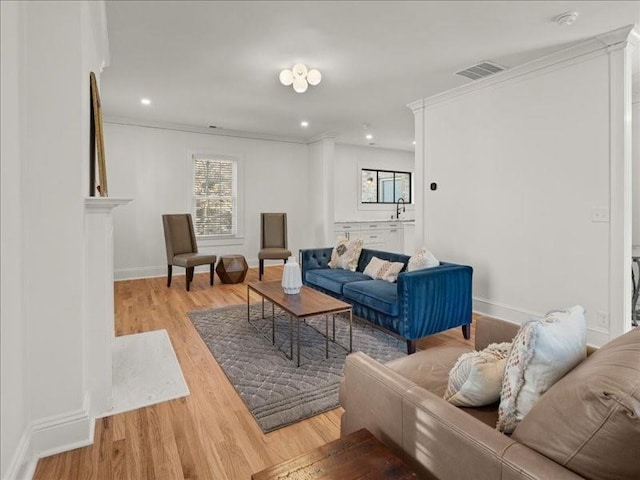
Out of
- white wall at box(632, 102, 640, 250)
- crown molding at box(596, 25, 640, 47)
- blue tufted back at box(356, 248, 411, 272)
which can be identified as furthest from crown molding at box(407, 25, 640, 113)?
blue tufted back at box(356, 248, 411, 272)

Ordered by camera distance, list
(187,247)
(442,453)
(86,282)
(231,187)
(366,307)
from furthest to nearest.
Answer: (231,187), (187,247), (366,307), (86,282), (442,453)

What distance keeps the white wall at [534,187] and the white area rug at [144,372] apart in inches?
125

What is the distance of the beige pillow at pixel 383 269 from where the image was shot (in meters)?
3.59

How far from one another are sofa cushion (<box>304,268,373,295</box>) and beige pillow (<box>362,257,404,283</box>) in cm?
8

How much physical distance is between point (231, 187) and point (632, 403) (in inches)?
250

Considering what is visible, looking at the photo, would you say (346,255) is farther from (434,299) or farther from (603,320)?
(603,320)

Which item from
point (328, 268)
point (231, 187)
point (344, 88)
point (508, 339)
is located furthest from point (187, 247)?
point (508, 339)

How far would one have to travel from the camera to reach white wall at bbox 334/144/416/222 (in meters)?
7.50

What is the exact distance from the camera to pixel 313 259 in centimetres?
453

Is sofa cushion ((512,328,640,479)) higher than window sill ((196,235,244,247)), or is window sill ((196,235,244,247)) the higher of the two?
window sill ((196,235,244,247))

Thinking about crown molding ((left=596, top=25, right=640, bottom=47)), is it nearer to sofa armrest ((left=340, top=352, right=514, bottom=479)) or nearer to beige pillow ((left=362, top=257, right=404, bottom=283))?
beige pillow ((left=362, top=257, right=404, bottom=283))

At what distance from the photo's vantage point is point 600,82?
2.93 meters

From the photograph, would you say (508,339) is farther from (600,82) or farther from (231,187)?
(231,187)

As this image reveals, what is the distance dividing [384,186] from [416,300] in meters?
5.64
